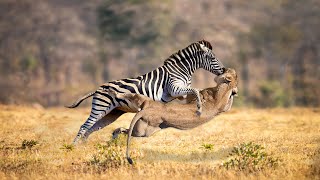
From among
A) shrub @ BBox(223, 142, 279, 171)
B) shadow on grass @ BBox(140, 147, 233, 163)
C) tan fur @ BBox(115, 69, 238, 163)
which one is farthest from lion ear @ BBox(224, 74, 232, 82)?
shadow on grass @ BBox(140, 147, 233, 163)

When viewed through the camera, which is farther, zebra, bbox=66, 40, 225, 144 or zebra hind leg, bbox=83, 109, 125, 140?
zebra hind leg, bbox=83, 109, 125, 140

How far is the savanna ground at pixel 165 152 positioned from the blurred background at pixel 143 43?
23893mm

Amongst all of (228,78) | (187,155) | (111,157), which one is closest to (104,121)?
(187,155)

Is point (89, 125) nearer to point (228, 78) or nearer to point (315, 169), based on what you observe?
point (228, 78)

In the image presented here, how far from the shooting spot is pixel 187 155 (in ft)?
37.0

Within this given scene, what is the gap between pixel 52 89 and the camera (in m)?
40.9

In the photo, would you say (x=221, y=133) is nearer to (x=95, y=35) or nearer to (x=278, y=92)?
(x=278, y=92)

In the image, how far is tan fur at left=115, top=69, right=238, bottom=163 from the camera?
9.96 meters

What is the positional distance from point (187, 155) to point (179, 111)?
141cm

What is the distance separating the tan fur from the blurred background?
29.0 metres

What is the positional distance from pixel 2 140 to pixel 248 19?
124ft

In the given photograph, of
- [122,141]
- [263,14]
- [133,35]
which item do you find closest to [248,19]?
[263,14]

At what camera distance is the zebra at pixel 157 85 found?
12.3 m

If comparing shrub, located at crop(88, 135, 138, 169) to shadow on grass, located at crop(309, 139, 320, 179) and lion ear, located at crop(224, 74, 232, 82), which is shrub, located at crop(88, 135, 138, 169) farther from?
shadow on grass, located at crop(309, 139, 320, 179)
